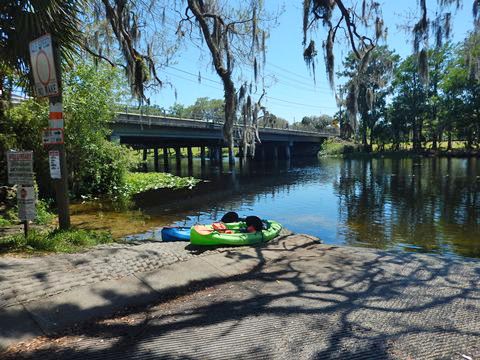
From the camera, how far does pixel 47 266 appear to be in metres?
5.41

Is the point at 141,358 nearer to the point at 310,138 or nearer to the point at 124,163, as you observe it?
the point at 124,163

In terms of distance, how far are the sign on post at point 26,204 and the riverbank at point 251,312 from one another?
1.39 meters

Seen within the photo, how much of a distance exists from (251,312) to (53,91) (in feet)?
16.4

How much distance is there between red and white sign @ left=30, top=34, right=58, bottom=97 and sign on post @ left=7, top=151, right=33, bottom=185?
1.13 metres

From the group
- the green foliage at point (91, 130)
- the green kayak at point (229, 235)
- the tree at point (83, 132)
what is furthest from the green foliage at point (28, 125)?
the green kayak at point (229, 235)

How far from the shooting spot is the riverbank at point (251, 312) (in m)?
3.48

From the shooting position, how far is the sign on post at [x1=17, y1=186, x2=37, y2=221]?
21.1ft

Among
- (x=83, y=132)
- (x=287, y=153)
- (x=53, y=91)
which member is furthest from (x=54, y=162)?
(x=287, y=153)

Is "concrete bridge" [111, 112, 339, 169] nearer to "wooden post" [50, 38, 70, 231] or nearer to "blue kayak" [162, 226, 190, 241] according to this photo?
"blue kayak" [162, 226, 190, 241]

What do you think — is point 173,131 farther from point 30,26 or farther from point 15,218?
point 30,26

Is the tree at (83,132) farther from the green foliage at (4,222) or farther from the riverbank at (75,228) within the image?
the green foliage at (4,222)

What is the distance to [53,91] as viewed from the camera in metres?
6.56

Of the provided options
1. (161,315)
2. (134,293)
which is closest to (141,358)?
(161,315)

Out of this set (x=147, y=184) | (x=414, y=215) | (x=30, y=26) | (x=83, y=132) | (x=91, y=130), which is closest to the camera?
(x=30, y=26)
